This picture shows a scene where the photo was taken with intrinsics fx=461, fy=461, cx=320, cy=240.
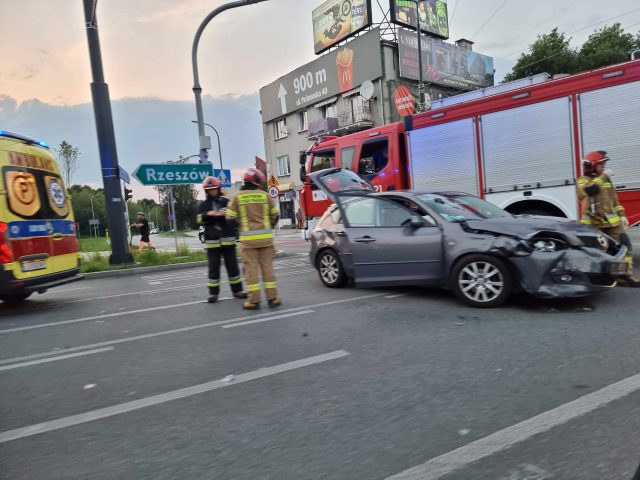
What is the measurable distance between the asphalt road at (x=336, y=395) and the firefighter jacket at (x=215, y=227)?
1.39 m

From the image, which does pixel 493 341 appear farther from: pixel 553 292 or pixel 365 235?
pixel 365 235

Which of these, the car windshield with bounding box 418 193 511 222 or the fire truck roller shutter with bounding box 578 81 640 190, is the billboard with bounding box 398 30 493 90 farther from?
the car windshield with bounding box 418 193 511 222

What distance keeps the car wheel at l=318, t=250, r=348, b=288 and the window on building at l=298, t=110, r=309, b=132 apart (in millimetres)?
29389

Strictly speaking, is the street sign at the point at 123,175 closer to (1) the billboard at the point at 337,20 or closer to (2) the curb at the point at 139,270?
(2) the curb at the point at 139,270

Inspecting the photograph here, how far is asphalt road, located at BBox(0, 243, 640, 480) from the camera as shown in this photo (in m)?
2.34

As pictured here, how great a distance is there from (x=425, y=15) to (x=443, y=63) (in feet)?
12.2

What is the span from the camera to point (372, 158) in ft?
34.3

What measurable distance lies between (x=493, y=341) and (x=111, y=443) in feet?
10.2

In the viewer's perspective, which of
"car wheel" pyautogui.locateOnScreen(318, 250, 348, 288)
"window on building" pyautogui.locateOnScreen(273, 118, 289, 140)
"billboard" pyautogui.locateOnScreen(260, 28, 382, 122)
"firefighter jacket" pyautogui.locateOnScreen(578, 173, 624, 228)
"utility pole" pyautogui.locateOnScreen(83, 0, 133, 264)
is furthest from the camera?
"window on building" pyautogui.locateOnScreen(273, 118, 289, 140)

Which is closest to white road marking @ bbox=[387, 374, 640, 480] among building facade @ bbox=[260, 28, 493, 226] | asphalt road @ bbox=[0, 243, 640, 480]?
asphalt road @ bbox=[0, 243, 640, 480]

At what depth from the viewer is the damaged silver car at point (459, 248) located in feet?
15.9

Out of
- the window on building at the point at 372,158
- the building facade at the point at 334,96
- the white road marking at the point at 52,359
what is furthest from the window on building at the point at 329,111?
the white road marking at the point at 52,359

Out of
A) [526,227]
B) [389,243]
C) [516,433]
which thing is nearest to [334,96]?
[389,243]

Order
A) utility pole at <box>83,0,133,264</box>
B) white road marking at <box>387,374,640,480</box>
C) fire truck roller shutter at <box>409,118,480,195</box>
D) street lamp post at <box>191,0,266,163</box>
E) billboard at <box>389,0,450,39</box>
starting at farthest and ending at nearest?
billboard at <box>389,0,450,39</box>, utility pole at <box>83,0,133,264</box>, street lamp post at <box>191,0,266,163</box>, fire truck roller shutter at <box>409,118,480,195</box>, white road marking at <box>387,374,640,480</box>
